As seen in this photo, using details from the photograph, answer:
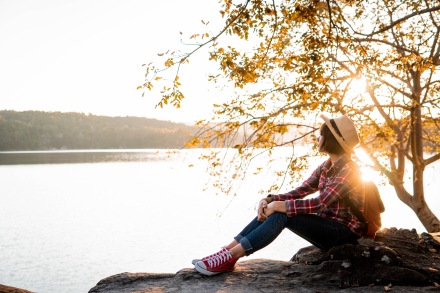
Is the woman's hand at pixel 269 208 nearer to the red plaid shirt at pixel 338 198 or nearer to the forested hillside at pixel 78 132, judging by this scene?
the red plaid shirt at pixel 338 198

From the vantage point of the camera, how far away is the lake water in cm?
2347

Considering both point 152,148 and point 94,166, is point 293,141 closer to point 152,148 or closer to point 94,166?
point 94,166

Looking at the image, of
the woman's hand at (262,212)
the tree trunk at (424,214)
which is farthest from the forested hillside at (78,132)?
the woman's hand at (262,212)

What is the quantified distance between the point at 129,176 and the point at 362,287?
70.9m

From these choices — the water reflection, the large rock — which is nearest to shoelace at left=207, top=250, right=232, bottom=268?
the large rock

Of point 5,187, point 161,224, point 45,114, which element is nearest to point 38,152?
point 45,114

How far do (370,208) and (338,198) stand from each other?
39 cm

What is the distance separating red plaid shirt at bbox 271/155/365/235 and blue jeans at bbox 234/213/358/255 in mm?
61

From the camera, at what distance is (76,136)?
441 ft

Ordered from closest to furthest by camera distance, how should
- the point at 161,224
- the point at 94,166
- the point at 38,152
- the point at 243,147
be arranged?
the point at 243,147, the point at 161,224, the point at 94,166, the point at 38,152

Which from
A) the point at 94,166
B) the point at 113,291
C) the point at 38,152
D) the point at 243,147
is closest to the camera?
the point at 113,291

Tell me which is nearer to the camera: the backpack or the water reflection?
the backpack

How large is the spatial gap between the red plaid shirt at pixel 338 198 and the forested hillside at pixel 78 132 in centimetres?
11315

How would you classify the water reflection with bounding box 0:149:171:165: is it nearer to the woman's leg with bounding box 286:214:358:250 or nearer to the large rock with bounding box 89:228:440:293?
the large rock with bounding box 89:228:440:293
